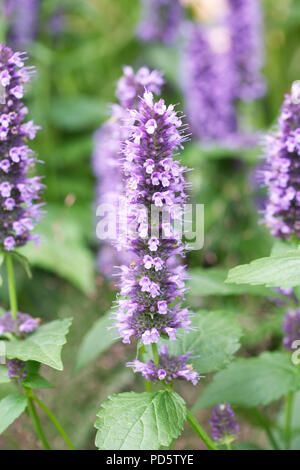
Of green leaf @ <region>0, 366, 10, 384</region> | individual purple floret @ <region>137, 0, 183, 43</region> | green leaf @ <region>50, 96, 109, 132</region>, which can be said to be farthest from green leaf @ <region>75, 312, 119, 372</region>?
individual purple floret @ <region>137, 0, 183, 43</region>

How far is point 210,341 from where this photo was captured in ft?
7.66

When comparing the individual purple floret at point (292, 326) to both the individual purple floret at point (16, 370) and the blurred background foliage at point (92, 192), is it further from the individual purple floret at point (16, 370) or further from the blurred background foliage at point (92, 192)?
the individual purple floret at point (16, 370)

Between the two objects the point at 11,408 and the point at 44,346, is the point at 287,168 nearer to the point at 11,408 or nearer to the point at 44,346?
the point at 44,346

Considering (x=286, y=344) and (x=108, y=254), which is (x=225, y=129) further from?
(x=286, y=344)

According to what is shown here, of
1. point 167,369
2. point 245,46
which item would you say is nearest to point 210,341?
point 167,369

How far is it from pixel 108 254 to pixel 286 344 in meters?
1.91

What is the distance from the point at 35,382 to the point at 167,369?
52 cm

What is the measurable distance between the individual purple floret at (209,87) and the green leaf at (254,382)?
2.79 meters

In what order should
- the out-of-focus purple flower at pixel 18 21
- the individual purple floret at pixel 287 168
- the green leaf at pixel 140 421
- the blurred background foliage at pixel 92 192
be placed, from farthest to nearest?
1. the out-of-focus purple flower at pixel 18 21
2. the blurred background foliage at pixel 92 192
3. the individual purple floret at pixel 287 168
4. the green leaf at pixel 140 421

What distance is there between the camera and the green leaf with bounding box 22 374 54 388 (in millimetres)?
2199

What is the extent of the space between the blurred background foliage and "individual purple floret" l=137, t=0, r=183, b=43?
0.18m

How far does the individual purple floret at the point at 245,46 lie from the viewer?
5.26 meters

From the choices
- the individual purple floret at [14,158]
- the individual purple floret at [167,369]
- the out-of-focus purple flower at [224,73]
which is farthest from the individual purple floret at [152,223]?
the out-of-focus purple flower at [224,73]
